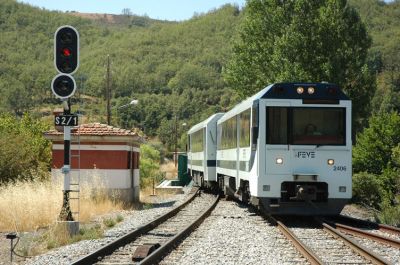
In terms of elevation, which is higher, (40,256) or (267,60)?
(267,60)

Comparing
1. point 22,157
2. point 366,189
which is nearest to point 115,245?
point 22,157

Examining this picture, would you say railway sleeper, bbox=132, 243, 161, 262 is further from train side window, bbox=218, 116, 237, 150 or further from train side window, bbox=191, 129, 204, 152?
train side window, bbox=191, 129, 204, 152

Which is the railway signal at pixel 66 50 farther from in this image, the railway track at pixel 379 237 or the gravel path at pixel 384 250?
the gravel path at pixel 384 250

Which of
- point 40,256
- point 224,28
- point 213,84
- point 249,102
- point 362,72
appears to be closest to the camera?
point 40,256

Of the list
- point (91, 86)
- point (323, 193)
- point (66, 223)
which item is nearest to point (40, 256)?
point (66, 223)

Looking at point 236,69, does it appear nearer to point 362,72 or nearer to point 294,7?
point 294,7

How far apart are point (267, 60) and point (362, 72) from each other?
5.69 m

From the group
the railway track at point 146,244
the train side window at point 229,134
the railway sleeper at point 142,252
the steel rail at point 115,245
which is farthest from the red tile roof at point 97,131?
the railway sleeper at point 142,252

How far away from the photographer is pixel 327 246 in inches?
448

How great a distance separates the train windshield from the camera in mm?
15328

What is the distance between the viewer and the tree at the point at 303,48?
36031 mm

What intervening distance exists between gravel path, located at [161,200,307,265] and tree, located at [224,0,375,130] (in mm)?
20718

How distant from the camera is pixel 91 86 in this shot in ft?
460

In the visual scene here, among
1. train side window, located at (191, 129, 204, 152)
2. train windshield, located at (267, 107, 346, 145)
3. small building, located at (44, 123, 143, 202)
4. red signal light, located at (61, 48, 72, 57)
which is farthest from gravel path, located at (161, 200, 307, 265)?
train side window, located at (191, 129, 204, 152)
